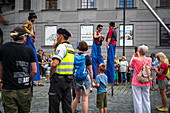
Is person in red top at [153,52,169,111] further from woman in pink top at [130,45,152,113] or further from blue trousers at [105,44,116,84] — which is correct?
blue trousers at [105,44,116,84]

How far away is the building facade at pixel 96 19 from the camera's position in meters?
24.1

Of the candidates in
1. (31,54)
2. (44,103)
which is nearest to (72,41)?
(44,103)

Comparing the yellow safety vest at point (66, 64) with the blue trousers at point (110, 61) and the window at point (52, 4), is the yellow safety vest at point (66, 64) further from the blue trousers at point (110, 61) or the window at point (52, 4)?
the window at point (52, 4)

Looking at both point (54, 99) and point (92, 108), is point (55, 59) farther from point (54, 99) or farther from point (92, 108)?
point (92, 108)

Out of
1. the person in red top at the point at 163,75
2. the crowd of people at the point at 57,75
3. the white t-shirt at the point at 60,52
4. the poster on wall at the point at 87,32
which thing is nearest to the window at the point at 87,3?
the poster on wall at the point at 87,32

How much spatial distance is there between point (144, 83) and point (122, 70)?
9411 millimetres

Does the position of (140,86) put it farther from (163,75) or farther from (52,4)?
(52,4)

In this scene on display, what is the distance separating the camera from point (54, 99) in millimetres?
4727

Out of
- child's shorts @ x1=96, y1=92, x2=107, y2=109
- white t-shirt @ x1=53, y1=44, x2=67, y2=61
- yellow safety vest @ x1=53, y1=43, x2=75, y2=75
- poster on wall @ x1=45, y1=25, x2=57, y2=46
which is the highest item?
poster on wall @ x1=45, y1=25, x2=57, y2=46

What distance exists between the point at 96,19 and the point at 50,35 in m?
5.69

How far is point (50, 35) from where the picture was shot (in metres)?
25.9

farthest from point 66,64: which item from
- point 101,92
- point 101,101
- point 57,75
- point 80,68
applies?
point 101,101

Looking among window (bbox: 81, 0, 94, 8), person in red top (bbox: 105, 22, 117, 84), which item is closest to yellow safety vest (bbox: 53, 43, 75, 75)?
person in red top (bbox: 105, 22, 117, 84)

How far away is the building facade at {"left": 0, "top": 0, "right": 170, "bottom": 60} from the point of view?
24109 millimetres
